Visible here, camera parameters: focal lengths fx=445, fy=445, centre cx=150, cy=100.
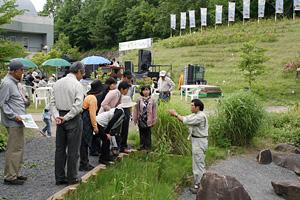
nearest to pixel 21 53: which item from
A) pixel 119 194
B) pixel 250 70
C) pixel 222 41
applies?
pixel 119 194

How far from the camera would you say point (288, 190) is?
7.04 m

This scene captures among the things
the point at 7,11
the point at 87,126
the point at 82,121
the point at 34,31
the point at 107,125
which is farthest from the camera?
the point at 34,31

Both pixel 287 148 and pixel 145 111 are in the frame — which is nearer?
pixel 145 111

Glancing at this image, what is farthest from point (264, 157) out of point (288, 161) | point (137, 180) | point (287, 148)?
point (137, 180)

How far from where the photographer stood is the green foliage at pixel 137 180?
15.5 feet

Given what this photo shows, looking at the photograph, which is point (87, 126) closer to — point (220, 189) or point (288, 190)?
point (220, 189)

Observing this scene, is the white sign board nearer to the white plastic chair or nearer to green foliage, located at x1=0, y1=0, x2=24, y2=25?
the white plastic chair

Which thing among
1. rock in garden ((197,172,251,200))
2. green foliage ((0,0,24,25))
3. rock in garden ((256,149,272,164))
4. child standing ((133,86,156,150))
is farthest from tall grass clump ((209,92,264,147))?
green foliage ((0,0,24,25))

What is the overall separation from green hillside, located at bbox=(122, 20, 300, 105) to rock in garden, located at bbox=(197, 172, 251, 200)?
1194cm

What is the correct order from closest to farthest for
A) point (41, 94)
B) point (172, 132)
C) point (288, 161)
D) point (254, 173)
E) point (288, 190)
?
point (288, 190)
point (172, 132)
point (254, 173)
point (288, 161)
point (41, 94)

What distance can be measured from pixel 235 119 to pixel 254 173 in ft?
5.50

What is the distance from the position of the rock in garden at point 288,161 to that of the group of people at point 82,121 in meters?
3.00

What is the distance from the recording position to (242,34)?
1373 inches

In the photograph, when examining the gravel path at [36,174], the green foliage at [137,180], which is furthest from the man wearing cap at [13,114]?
the green foliage at [137,180]
